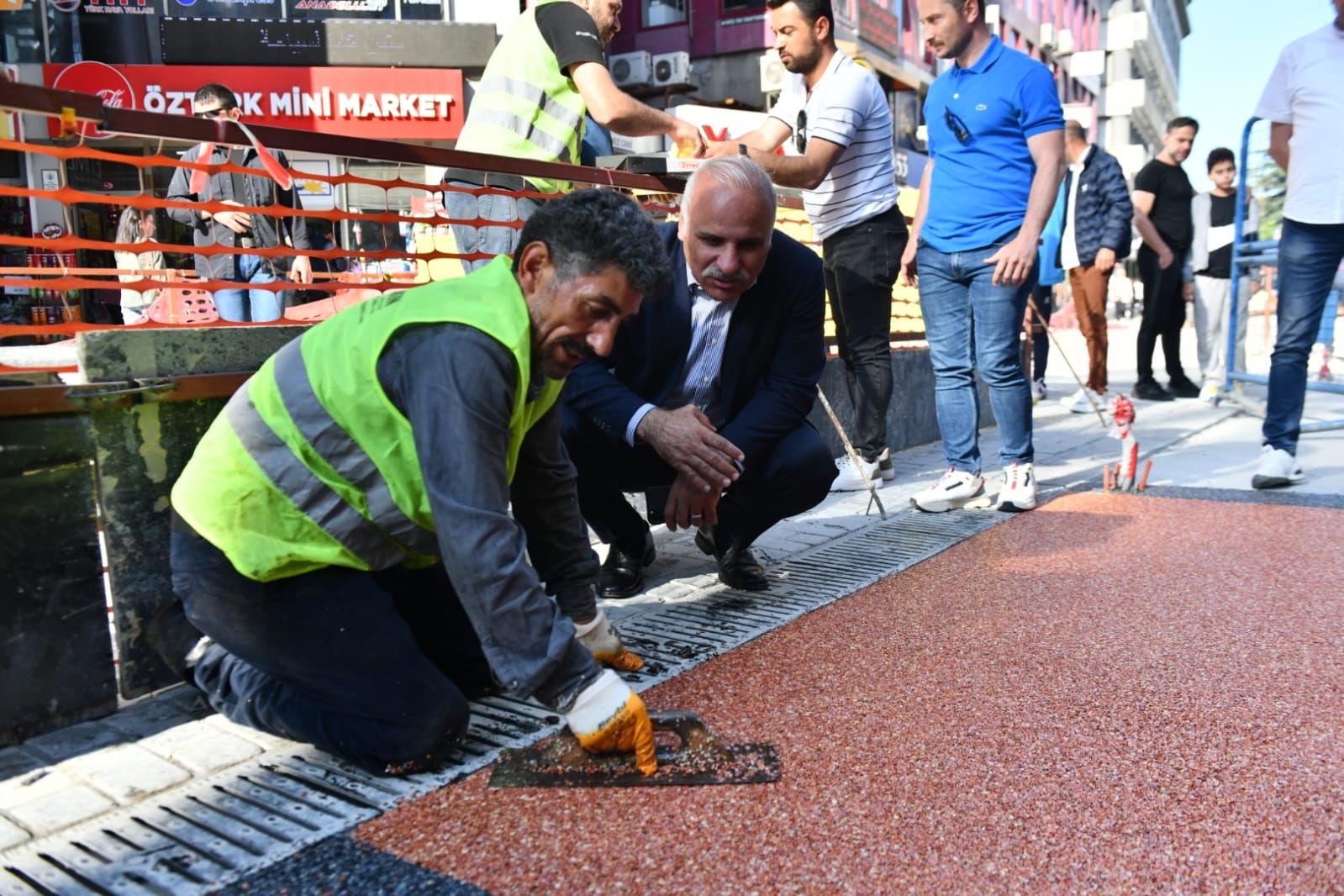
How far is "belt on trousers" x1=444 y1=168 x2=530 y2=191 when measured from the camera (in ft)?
11.6

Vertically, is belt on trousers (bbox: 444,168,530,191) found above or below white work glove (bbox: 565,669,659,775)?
above

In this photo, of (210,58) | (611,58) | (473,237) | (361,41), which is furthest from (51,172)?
(473,237)

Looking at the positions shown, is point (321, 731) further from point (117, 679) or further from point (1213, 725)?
point (1213, 725)

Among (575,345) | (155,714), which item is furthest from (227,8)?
(575,345)

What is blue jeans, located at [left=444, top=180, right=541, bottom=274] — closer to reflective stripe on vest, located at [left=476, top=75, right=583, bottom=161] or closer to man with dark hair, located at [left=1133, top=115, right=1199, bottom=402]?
reflective stripe on vest, located at [left=476, top=75, right=583, bottom=161]

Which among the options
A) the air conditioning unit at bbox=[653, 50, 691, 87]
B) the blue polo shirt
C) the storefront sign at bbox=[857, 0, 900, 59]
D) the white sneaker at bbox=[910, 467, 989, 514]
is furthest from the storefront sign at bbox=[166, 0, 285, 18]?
the white sneaker at bbox=[910, 467, 989, 514]

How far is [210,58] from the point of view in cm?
1570

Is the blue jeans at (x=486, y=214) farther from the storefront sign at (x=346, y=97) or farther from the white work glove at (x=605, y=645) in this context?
the storefront sign at (x=346, y=97)

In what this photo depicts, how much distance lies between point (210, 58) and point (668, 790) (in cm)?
1681

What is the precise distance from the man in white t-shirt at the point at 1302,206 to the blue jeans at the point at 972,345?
115cm

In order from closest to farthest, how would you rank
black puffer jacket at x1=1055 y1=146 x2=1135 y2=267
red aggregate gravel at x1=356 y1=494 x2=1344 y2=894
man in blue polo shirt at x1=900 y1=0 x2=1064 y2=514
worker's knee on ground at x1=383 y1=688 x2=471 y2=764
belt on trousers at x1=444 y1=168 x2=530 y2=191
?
red aggregate gravel at x1=356 y1=494 x2=1344 y2=894 → worker's knee on ground at x1=383 y1=688 x2=471 y2=764 → belt on trousers at x1=444 y1=168 x2=530 y2=191 → man in blue polo shirt at x1=900 y1=0 x2=1064 y2=514 → black puffer jacket at x1=1055 y1=146 x2=1135 y2=267

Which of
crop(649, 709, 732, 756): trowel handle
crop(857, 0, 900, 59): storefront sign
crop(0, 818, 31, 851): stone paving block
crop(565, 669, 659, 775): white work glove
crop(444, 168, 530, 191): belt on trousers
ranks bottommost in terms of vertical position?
crop(0, 818, 31, 851): stone paving block

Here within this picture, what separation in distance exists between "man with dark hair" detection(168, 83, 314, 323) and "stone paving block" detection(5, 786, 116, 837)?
3151 millimetres

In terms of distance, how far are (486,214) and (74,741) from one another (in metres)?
2.10
